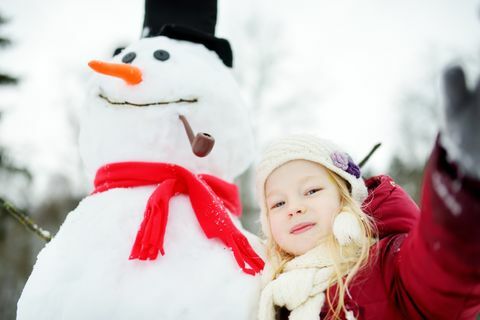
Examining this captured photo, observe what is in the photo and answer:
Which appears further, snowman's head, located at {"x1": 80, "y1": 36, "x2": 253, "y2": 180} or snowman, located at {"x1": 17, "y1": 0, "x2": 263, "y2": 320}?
snowman's head, located at {"x1": 80, "y1": 36, "x2": 253, "y2": 180}

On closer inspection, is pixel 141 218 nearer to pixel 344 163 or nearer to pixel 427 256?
pixel 344 163

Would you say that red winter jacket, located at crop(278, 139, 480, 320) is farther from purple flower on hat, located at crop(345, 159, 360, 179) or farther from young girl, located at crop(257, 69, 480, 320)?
purple flower on hat, located at crop(345, 159, 360, 179)

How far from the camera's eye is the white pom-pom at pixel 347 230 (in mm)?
1282

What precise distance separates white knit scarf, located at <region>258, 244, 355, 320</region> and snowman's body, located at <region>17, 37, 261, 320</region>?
78 mm

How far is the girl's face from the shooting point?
1.41 metres

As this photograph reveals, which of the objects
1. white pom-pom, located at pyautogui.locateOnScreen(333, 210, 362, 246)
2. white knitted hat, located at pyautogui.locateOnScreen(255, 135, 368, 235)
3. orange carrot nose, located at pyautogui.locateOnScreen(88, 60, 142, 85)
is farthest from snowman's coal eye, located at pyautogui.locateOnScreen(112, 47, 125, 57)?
white pom-pom, located at pyautogui.locateOnScreen(333, 210, 362, 246)

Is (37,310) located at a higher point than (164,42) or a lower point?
lower

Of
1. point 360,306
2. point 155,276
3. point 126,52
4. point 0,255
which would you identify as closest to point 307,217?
point 360,306

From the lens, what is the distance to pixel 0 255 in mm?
13164

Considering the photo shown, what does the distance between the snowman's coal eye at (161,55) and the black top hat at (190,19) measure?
191 millimetres

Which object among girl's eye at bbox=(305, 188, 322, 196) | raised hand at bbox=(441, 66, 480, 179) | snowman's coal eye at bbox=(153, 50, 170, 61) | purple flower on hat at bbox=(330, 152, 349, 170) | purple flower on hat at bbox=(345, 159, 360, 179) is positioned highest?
raised hand at bbox=(441, 66, 480, 179)

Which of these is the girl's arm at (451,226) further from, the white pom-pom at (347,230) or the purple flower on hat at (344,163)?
the purple flower on hat at (344,163)

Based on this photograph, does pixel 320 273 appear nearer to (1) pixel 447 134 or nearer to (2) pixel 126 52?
(1) pixel 447 134

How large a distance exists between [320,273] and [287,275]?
0.10m
